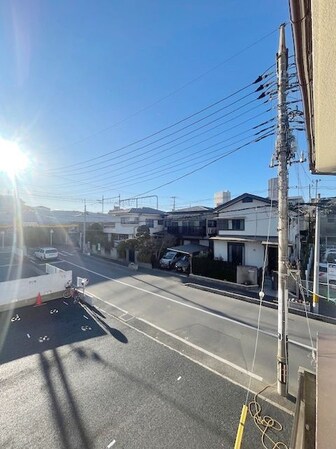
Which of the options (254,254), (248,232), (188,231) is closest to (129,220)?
(188,231)

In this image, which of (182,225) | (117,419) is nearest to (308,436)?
(117,419)

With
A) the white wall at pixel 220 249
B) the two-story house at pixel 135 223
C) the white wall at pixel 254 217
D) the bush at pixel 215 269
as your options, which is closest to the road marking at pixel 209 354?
the bush at pixel 215 269

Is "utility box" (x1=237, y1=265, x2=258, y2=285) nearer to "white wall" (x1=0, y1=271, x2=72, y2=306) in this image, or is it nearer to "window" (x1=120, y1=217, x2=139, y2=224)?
"white wall" (x1=0, y1=271, x2=72, y2=306)

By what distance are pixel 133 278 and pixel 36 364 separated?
11.0 meters

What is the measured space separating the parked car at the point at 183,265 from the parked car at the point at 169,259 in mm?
828

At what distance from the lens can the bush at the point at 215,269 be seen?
53.0 feet

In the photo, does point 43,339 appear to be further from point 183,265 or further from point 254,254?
point 254,254

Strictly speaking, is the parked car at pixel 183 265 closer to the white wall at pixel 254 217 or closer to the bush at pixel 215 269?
the bush at pixel 215 269

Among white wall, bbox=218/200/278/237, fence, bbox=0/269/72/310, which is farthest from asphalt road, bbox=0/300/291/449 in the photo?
white wall, bbox=218/200/278/237

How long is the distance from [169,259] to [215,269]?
217 inches

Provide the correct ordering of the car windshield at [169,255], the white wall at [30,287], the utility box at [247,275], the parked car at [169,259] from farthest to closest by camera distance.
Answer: the car windshield at [169,255]
the parked car at [169,259]
the utility box at [247,275]
the white wall at [30,287]

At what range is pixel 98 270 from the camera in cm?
2053

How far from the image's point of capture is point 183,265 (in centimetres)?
1973

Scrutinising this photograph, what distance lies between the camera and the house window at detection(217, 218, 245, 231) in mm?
19934
